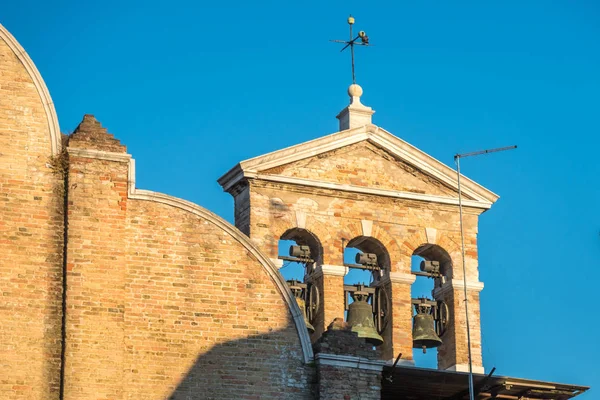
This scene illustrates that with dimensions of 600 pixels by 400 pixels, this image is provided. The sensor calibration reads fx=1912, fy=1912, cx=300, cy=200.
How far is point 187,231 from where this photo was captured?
31016 mm

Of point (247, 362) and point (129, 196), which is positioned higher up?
point (129, 196)

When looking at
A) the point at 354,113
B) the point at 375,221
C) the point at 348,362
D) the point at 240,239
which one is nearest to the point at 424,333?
the point at 375,221

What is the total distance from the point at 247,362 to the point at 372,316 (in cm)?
553

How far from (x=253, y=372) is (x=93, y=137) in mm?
4613

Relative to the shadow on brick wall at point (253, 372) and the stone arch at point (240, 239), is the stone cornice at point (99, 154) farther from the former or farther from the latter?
the shadow on brick wall at point (253, 372)

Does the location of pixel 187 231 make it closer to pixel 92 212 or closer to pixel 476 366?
pixel 92 212

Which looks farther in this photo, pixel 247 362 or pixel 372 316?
pixel 372 316


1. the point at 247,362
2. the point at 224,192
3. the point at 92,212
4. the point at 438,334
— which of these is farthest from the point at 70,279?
the point at 438,334

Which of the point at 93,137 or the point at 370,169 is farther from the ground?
the point at 370,169

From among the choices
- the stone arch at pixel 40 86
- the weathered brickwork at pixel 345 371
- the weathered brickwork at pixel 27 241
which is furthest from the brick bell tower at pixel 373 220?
the weathered brickwork at pixel 27 241

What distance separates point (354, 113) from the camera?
123 feet

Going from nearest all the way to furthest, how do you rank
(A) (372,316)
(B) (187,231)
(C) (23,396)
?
(C) (23,396) < (B) (187,231) < (A) (372,316)

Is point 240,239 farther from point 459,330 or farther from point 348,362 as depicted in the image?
point 459,330

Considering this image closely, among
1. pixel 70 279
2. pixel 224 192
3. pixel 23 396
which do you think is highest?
pixel 224 192
